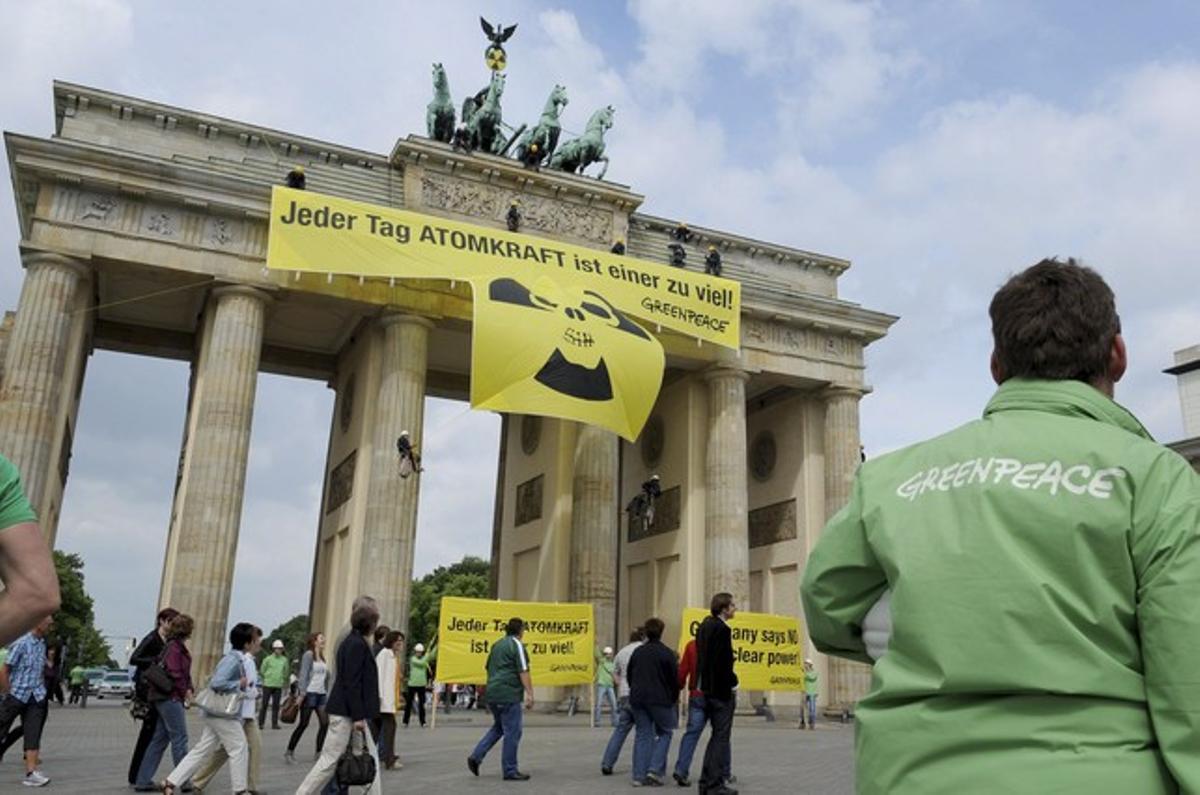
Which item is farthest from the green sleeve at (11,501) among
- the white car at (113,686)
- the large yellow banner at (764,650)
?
the white car at (113,686)

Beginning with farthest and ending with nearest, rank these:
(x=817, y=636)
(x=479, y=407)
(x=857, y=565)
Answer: (x=479, y=407) → (x=817, y=636) → (x=857, y=565)

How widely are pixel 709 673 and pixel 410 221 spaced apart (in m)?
16.3

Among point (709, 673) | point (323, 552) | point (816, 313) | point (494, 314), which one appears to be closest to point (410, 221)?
point (494, 314)

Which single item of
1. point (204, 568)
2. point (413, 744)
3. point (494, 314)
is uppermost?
point (494, 314)

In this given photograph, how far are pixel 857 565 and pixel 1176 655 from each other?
55 centimetres

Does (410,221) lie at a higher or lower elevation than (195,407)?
higher

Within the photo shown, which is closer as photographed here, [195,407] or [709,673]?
[709,673]

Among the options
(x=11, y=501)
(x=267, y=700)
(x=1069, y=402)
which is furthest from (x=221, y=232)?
(x=1069, y=402)

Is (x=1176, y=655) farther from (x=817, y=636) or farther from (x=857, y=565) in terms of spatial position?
(x=817, y=636)

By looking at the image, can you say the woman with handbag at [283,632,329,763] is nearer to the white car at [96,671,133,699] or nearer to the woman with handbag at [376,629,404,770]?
the woman with handbag at [376,629,404,770]

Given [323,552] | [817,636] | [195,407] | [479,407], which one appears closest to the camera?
[817,636]

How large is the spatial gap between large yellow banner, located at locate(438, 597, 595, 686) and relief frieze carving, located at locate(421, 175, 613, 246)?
1139 centimetres

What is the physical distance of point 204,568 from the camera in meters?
22.3

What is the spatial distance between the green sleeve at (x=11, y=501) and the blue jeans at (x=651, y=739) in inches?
354
